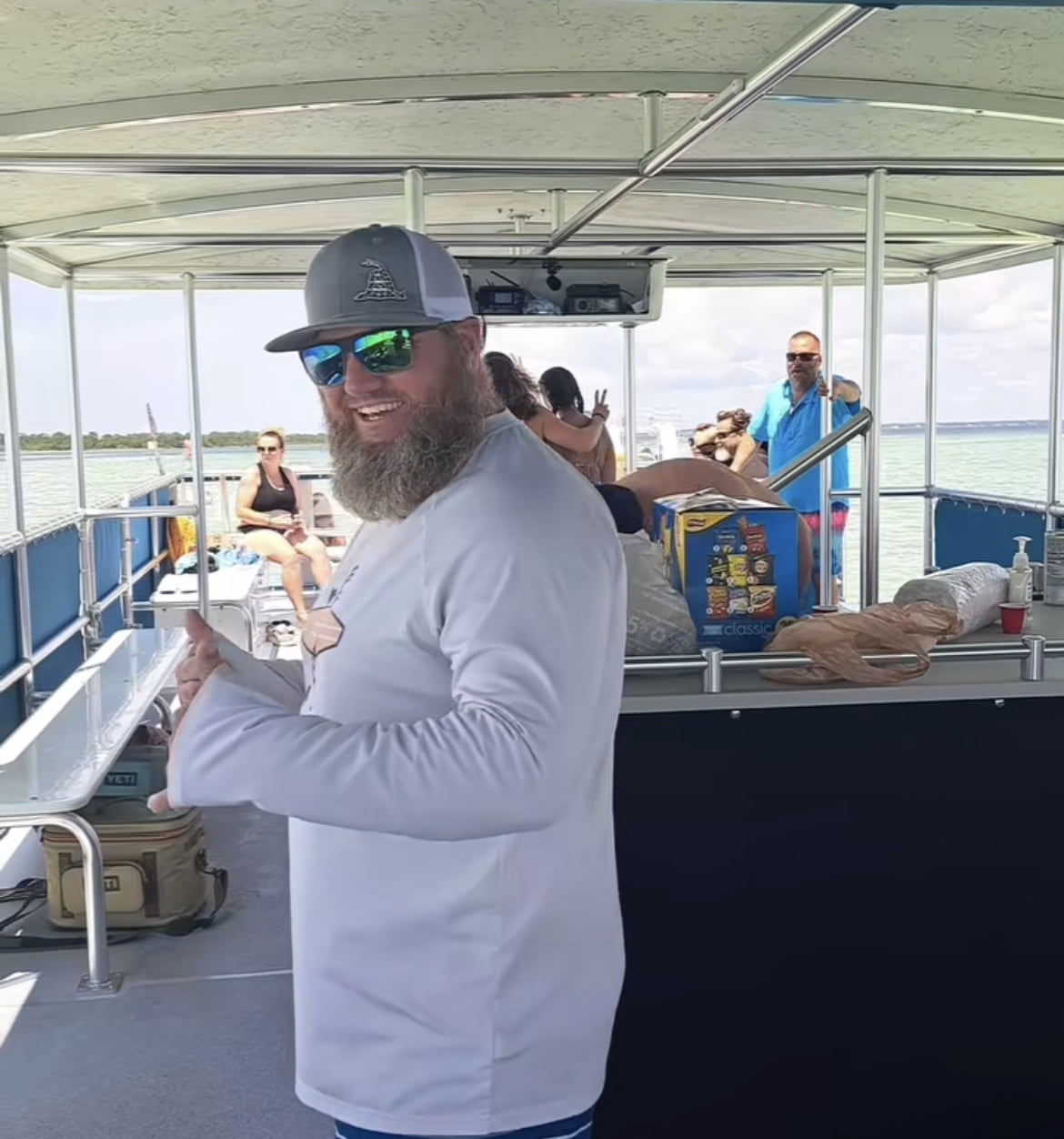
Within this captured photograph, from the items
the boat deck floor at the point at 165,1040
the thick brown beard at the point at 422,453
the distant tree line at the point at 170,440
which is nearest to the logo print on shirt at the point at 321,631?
the thick brown beard at the point at 422,453

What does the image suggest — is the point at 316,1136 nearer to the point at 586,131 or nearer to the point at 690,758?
the point at 690,758

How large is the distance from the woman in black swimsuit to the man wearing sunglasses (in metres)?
6.23

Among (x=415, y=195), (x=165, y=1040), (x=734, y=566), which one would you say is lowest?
(x=165, y=1040)

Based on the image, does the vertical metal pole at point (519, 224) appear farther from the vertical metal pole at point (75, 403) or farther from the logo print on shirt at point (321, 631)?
the logo print on shirt at point (321, 631)

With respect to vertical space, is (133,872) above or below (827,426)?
below

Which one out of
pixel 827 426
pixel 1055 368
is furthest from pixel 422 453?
pixel 1055 368

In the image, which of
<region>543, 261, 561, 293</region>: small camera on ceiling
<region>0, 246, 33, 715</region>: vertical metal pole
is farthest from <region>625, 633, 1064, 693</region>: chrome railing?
<region>0, 246, 33, 715</region>: vertical metal pole

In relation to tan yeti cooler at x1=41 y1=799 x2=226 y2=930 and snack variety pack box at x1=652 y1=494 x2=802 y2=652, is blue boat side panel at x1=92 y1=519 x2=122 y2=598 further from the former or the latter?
snack variety pack box at x1=652 y1=494 x2=802 y2=652

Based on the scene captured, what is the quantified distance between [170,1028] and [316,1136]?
585 mm

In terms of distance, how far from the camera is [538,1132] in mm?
1370

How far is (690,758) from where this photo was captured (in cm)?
207

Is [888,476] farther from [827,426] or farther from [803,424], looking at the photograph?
[827,426]

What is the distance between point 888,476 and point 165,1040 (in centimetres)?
2364

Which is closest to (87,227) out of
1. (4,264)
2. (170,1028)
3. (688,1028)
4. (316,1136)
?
(4,264)
